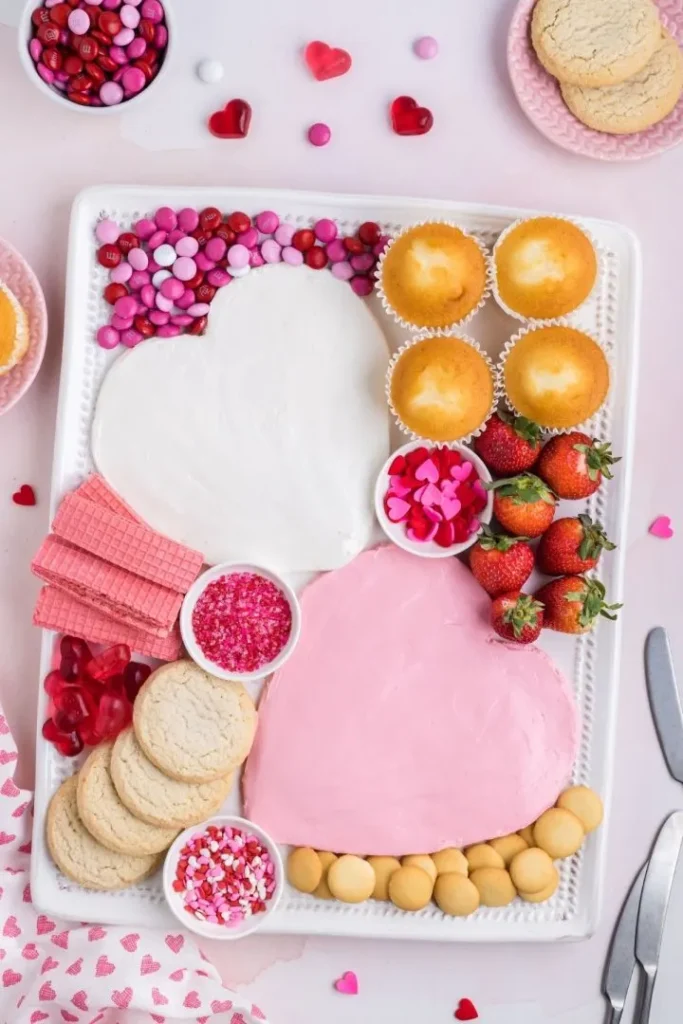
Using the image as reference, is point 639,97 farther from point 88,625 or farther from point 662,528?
point 88,625

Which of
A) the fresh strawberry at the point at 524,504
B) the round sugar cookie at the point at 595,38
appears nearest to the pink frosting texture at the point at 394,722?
the fresh strawberry at the point at 524,504

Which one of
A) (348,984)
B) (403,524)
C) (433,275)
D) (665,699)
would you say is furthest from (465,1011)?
(433,275)

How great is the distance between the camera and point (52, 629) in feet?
5.00

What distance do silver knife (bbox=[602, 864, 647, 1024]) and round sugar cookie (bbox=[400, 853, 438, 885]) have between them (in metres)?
0.35

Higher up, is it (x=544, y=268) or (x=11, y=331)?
(x=544, y=268)

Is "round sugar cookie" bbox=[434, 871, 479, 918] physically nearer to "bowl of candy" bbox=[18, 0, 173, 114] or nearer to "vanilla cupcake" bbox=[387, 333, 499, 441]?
"vanilla cupcake" bbox=[387, 333, 499, 441]

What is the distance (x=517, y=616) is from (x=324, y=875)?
52 cm

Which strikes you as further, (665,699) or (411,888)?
A: (665,699)

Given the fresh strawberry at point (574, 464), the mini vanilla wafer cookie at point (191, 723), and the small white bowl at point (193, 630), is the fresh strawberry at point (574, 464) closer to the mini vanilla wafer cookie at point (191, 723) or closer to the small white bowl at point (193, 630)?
the small white bowl at point (193, 630)

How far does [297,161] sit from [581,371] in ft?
1.99

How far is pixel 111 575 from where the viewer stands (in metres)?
1.48

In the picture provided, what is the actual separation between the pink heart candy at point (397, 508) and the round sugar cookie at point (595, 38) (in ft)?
2.33

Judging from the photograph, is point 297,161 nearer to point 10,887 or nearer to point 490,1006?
point 10,887

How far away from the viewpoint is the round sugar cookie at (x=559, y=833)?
5.04ft
